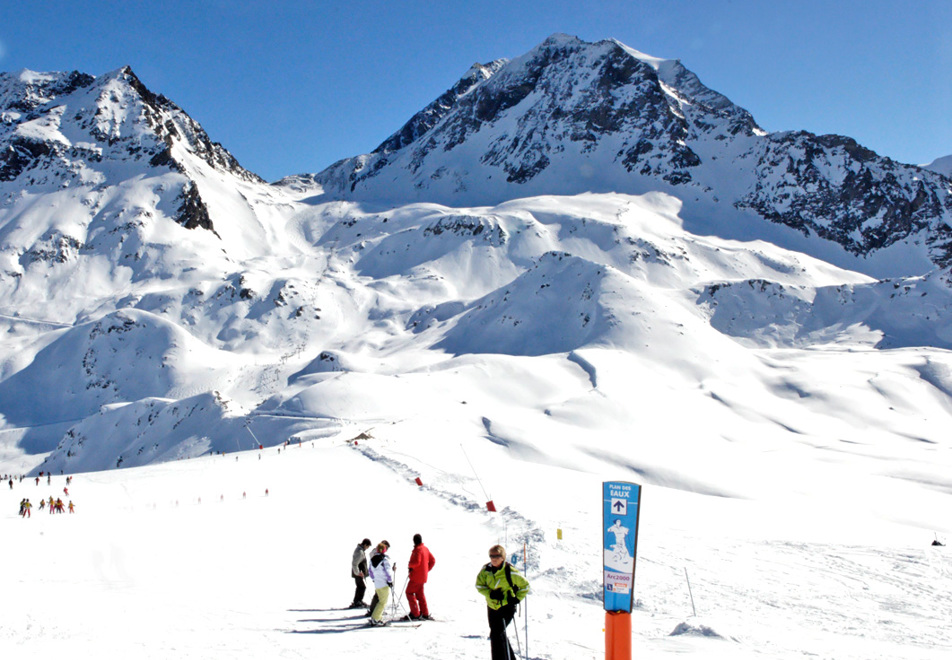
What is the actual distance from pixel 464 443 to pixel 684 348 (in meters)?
46.1

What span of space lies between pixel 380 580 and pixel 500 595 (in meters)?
3.38

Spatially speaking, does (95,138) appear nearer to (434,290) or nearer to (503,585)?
(434,290)

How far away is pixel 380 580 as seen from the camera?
1070 cm

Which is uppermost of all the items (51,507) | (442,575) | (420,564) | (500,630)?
(420,564)

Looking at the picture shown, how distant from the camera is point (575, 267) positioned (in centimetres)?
9756

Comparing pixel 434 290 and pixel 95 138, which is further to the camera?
pixel 95 138

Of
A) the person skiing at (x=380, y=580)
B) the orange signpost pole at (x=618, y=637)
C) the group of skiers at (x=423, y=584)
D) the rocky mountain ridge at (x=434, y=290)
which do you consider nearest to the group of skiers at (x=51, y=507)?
the group of skiers at (x=423, y=584)

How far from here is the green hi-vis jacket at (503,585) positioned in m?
8.02

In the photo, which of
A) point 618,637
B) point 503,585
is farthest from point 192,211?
point 618,637

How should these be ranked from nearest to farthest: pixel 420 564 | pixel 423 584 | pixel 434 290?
1. pixel 420 564
2. pixel 423 584
3. pixel 434 290

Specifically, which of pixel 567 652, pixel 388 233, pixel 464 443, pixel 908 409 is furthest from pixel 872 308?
pixel 567 652

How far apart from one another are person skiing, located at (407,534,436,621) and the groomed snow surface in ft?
1.28

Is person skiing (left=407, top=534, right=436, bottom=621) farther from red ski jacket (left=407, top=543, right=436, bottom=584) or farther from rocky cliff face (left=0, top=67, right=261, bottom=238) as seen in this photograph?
rocky cliff face (left=0, top=67, right=261, bottom=238)

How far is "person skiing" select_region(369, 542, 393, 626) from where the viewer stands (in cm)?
1066
